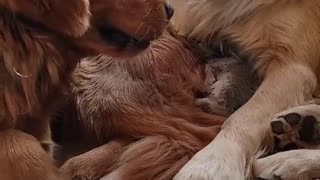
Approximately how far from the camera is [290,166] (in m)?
1.94

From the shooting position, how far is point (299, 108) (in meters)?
2.03

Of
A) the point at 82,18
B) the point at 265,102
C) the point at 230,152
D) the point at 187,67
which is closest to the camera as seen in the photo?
the point at 82,18

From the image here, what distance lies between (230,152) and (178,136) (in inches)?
5.9

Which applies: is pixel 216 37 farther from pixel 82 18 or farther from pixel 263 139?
pixel 82 18

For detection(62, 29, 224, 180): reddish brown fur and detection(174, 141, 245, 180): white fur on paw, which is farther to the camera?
detection(62, 29, 224, 180): reddish brown fur

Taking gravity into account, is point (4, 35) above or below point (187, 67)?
above

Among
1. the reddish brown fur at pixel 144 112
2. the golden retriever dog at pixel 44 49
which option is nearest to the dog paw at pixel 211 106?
the reddish brown fur at pixel 144 112

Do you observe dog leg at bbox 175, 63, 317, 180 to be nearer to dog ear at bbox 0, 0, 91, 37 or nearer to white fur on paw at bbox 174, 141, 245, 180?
white fur on paw at bbox 174, 141, 245, 180

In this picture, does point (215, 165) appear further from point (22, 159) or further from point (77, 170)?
point (22, 159)

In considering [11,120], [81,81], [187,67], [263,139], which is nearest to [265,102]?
[263,139]

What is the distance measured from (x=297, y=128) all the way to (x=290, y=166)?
10 cm

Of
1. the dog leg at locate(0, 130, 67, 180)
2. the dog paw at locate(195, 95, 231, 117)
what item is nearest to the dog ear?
the dog leg at locate(0, 130, 67, 180)

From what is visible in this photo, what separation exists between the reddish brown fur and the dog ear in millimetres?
377

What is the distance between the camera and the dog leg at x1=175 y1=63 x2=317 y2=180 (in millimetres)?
1957
